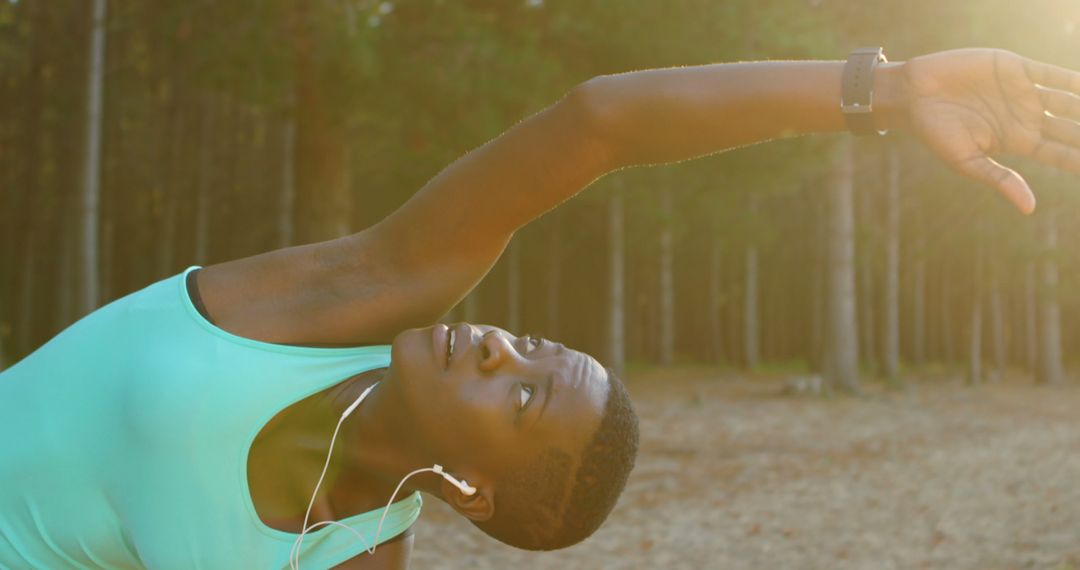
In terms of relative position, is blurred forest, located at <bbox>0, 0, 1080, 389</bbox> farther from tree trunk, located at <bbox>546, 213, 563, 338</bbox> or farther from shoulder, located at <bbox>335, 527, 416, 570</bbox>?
shoulder, located at <bbox>335, 527, 416, 570</bbox>

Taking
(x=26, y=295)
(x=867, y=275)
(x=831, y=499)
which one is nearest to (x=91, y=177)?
(x=831, y=499)

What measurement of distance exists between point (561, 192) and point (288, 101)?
10958mm

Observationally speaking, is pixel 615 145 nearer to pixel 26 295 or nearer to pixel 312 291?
pixel 312 291

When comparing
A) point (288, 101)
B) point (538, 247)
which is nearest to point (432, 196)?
point (288, 101)

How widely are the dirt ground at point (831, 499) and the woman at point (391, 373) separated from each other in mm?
3982

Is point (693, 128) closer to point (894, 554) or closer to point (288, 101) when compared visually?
point (894, 554)

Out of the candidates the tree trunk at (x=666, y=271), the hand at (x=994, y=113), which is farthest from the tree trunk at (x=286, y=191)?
the hand at (x=994, y=113)

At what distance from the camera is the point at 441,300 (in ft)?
8.61

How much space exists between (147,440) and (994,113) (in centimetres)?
184

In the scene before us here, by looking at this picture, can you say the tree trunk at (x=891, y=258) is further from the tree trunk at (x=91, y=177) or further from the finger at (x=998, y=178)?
the finger at (x=998, y=178)

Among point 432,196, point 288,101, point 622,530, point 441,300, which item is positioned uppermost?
point 288,101

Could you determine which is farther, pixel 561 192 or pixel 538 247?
pixel 538 247

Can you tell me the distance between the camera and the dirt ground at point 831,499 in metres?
6.60

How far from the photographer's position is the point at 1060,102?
84.4 inches
